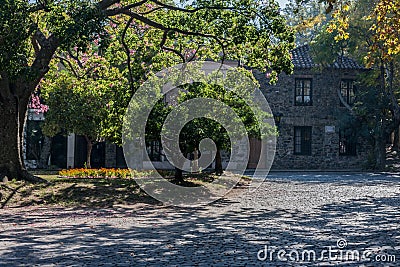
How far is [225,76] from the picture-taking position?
1839cm

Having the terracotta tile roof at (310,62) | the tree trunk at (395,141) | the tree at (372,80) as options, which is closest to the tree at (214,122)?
the tree at (372,80)

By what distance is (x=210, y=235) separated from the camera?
8844 millimetres

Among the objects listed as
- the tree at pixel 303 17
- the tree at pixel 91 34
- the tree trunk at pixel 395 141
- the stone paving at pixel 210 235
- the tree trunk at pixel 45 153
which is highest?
the tree at pixel 303 17

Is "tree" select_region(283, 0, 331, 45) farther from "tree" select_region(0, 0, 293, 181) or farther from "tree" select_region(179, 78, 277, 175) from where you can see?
"tree" select_region(179, 78, 277, 175)

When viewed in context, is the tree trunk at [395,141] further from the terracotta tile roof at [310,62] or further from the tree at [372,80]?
the terracotta tile roof at [310,62]

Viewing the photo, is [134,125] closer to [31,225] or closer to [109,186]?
[109,186]

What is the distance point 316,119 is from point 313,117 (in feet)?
0.66

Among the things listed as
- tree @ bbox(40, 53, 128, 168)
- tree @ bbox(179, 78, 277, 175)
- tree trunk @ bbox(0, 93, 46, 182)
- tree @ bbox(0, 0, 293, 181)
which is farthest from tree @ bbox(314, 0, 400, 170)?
tree trunk @ bbox(0, 93, 46, 182)

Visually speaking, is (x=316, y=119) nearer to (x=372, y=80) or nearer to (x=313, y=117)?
(x=313, y=117)

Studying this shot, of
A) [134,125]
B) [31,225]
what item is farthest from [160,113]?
[31,225]

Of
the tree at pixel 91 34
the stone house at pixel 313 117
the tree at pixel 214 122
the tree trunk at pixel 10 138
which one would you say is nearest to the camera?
the tree at pixel 91 34

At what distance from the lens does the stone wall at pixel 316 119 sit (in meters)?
32.6

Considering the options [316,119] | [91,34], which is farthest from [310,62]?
[91,34]

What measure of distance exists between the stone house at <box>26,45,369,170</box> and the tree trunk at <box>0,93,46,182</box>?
687 inches
